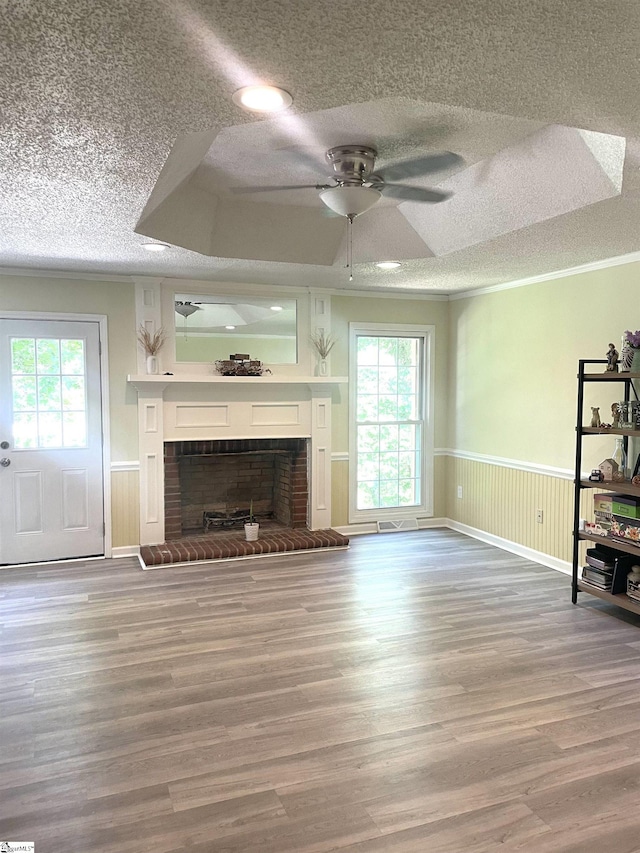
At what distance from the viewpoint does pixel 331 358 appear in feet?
19.8

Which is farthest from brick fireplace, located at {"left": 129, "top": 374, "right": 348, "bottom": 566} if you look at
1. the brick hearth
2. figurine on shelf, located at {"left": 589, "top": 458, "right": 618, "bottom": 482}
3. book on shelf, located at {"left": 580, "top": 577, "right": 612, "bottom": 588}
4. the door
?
figurine on shelf, located at {"left": 589, "top": 458, "right": 618, "bottom": 482}

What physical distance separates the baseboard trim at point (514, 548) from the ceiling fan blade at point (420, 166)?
318cm

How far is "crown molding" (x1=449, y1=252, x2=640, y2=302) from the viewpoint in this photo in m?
4.34

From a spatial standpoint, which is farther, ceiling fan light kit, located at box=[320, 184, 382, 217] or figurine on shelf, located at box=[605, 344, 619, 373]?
figurine on shelf, located at box=[605, 344, 619, 373]

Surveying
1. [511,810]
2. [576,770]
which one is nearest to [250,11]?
[511,810]

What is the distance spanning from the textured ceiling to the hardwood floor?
7.73 ft

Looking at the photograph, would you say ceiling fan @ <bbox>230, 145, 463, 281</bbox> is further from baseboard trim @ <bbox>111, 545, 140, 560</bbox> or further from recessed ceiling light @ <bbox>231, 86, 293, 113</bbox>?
baseboard trim @ <bbox>111, 545, 140, 560</bbox>

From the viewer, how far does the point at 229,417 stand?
5.69 meters

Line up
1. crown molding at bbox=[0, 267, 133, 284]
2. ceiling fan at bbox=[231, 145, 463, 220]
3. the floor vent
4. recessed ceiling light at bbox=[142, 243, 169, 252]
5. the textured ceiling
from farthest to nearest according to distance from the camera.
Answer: the floor vent, crown molding at bbox=[0, 267, 133, 284], recessed ceiling light at bbox=[142, 243, 169, 252], ceiling fan at bbox=[231, 145, 463, 220], the textured ceiling

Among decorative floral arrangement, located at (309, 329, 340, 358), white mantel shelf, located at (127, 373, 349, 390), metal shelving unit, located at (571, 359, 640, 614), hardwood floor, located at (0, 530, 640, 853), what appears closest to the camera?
hardwood floor, located at (0, 530, 640, 853)

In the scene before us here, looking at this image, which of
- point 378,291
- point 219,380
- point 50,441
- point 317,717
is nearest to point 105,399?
point 50,441

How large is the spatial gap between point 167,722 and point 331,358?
3.89 m

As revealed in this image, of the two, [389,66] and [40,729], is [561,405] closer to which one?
[389,66]

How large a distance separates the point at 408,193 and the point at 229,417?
2.90m
